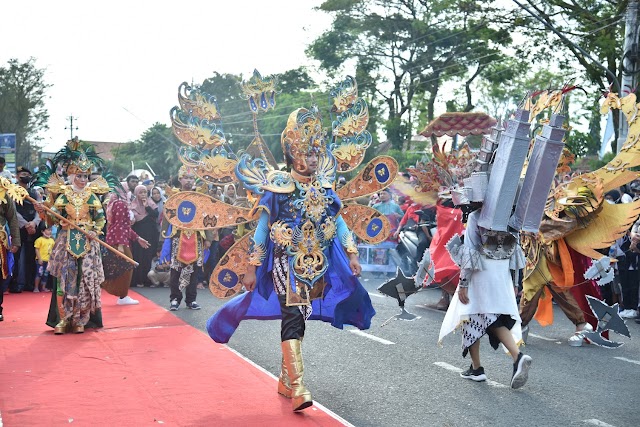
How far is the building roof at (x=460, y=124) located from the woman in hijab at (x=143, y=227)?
21.6ft

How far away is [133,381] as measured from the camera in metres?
6.81

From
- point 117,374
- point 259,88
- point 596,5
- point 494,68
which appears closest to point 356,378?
point 117,374

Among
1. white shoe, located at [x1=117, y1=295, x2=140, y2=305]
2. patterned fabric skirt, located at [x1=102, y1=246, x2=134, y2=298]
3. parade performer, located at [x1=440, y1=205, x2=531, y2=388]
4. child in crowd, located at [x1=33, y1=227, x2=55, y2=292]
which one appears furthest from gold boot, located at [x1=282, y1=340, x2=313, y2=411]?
child in crowd, located at [x1=33, y1=227, x2=55, y2=292]

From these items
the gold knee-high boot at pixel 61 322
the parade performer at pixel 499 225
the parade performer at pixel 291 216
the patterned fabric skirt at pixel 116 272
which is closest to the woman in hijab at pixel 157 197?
the patterned fabric skirt at pixel 116 272

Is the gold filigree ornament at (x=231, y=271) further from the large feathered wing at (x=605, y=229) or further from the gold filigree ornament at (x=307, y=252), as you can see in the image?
the large feathered wing at (x=605, y=229)

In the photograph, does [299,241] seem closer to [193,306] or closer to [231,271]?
[231,271]

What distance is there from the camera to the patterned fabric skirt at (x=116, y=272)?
11438mm

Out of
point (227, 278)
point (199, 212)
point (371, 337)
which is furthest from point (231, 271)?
point (371, 337)

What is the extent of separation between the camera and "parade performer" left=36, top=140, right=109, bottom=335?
356 inches

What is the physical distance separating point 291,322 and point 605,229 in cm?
371

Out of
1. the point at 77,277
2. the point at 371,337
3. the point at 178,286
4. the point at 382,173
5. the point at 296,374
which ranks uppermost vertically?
the point at 382,173

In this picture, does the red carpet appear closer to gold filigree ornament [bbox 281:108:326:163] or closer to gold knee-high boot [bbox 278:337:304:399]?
gold knee-high boot [bbox 278:337:304:399]

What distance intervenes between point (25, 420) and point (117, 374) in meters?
1.53

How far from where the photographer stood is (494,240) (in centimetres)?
673
